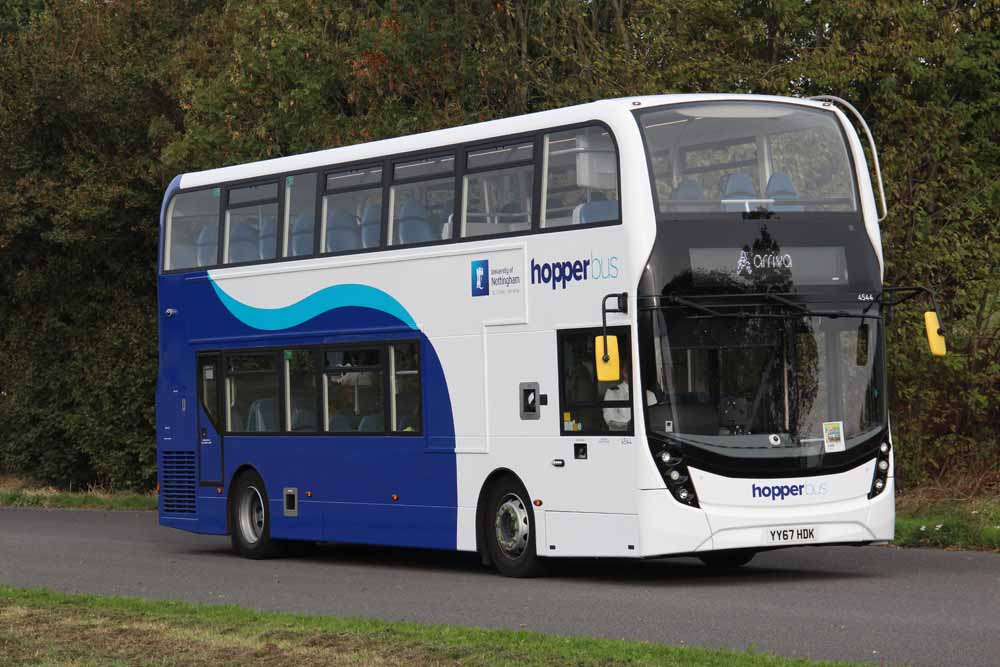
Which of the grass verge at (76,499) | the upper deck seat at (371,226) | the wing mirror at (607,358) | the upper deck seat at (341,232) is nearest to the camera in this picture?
the wing mirror at (607,358)

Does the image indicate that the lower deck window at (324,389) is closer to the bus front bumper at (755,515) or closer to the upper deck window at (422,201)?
the upper deck window at (422,201)

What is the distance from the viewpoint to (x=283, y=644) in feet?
41.3

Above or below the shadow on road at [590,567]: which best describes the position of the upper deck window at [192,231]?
above

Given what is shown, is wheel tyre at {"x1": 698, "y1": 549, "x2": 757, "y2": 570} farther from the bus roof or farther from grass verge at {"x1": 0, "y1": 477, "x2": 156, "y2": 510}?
grass verge at {"x1": 0, "y1": 477, "x2": 156, "y2": 510}

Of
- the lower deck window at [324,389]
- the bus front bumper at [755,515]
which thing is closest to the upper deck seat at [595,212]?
the bus front bumper at [755,515]

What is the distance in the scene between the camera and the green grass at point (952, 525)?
63.5 ft

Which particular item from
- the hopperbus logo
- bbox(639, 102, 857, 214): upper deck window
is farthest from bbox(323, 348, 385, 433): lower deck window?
bbox(639, 102, 857, 214): upper deck window

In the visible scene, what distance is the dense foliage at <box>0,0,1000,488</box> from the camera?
24188 millimetres

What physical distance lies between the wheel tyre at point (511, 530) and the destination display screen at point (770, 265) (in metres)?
2.86

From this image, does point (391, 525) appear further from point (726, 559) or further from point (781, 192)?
point (781, 192)

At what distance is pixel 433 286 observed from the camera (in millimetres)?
18938

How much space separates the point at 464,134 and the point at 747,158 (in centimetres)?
308

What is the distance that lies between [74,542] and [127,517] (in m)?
5.95

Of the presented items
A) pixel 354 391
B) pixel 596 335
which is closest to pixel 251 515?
pixel 354 391
